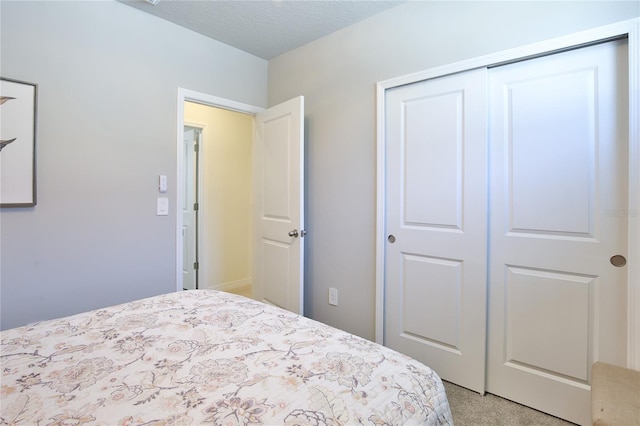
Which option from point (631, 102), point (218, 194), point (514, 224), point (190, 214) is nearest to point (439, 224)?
point (514, 224)

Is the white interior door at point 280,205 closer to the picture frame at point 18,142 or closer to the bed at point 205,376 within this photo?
the bed at point 205,376

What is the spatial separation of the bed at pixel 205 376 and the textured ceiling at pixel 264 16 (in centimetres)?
206

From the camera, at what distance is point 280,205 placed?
278 cm

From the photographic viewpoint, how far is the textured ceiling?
7.18ft

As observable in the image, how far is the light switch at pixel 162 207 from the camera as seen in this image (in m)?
2.38

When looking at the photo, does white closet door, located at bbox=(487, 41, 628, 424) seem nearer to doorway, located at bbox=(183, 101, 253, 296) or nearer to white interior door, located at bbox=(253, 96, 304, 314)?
white interior door, located at bbox=(253, 96, 304, 314)

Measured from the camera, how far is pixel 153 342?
1.07m

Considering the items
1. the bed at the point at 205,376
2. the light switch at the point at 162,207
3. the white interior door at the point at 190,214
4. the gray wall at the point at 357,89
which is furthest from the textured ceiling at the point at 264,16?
the bed at the point at 205,376

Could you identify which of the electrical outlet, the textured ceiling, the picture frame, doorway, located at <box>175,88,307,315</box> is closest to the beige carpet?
the electrical outlet

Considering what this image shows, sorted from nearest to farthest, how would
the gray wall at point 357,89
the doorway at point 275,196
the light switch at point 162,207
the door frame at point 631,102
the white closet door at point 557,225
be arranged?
the door frame at point 631,102 → the white closet door at point 557,225 → the gray wall at point 357,89 → the light switch at point 162,207 → the doorway at point 275,196

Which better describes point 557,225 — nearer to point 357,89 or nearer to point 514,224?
point 514,224

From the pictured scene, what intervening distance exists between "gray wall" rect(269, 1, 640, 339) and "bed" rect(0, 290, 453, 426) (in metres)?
1.32

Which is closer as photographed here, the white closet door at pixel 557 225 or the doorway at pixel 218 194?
the white closet door at pixel 557 225

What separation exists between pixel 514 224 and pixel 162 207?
234cm
